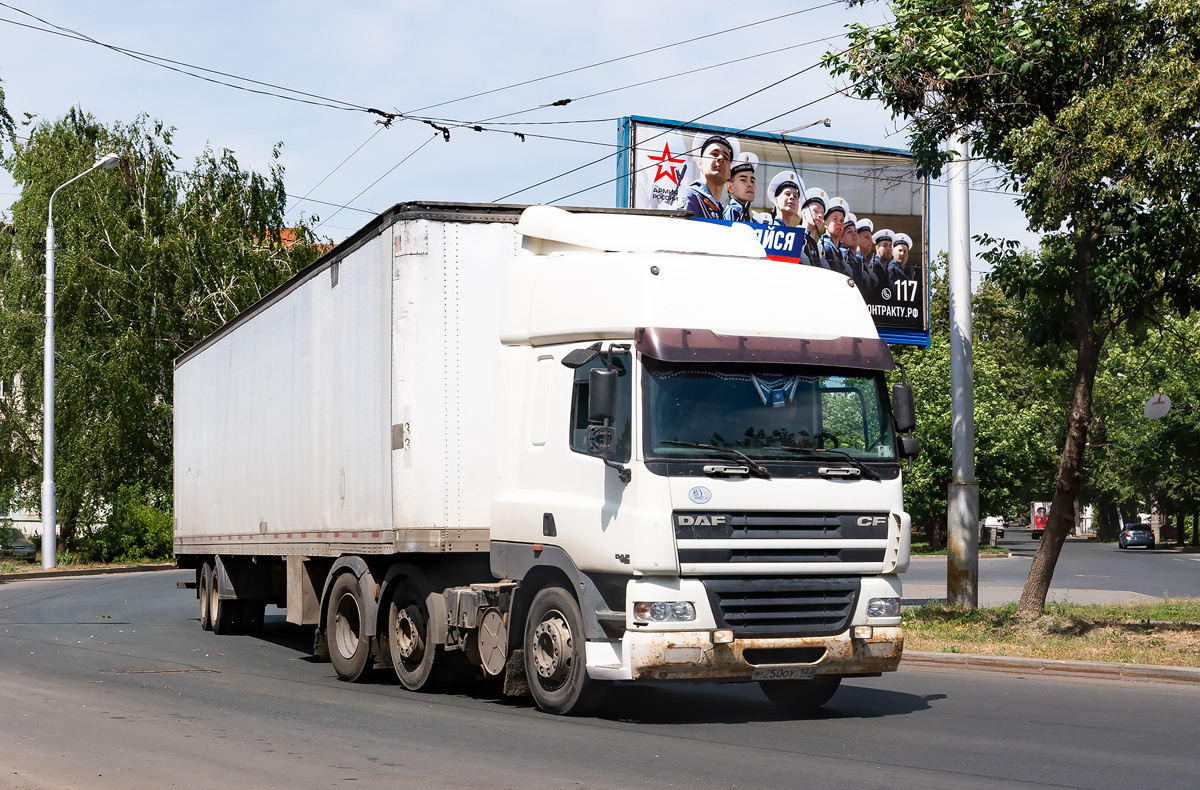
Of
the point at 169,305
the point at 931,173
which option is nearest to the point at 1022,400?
the point at 169,305

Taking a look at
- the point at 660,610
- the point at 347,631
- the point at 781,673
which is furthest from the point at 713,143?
the point at 660,610

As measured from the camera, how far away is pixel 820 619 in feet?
30.9

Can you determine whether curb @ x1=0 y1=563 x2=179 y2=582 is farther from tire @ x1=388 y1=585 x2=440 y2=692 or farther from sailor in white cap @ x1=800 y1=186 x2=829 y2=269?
tire @ x1=388 y1=585 x2=440 y2=692

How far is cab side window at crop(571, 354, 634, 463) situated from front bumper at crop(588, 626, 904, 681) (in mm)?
1306

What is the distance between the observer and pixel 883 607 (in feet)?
31.7

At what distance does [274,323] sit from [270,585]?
12.4 feet

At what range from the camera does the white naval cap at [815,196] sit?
23406 mm

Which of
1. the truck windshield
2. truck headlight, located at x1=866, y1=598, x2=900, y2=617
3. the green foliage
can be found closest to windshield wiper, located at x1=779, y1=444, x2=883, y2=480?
the truck windshield

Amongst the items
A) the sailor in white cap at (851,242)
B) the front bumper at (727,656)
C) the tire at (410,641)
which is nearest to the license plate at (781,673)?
the front bumper at (727,656)

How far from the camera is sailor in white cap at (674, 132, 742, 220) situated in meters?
22.1

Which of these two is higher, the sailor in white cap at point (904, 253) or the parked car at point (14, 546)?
the sailor in white cap at point (904, 253)

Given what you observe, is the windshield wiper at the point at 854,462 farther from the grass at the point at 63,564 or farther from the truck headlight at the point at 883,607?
the grass at the point at 63,564

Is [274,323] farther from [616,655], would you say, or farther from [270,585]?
[616,655]

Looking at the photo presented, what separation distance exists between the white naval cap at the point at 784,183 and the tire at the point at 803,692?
13.7 m
